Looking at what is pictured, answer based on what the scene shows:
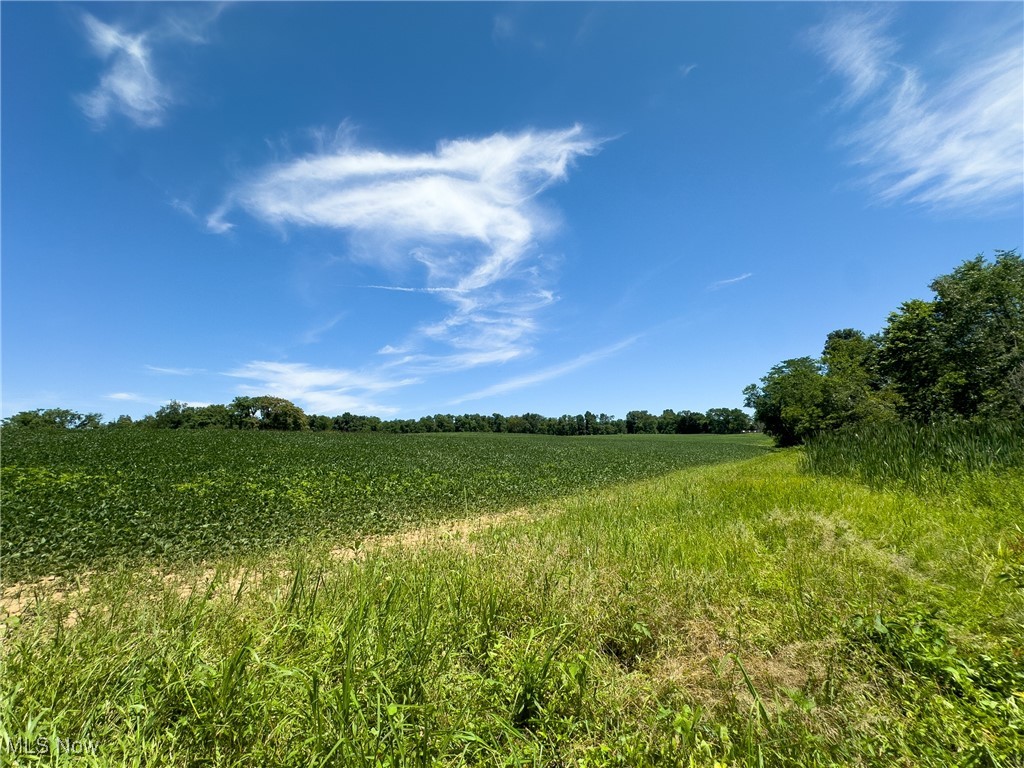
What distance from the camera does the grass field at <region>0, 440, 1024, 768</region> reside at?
8.52 ft

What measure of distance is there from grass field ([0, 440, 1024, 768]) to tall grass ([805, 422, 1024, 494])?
5.41 m

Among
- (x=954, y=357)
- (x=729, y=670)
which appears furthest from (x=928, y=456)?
(x=954, y=357)

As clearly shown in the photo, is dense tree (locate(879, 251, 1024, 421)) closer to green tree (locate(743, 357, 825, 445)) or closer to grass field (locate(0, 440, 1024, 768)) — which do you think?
green tree (locate(743, 357, 825, 445))

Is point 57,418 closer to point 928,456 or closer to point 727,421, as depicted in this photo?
point 928,456

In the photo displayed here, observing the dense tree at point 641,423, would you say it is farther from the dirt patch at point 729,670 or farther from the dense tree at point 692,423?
the dirt patch at point 729,670

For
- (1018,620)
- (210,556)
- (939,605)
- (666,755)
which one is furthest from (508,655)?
(210,556)

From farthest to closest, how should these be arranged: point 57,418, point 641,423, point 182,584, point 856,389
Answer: point 641,423, point 57,418, point 856,389, point 182,584

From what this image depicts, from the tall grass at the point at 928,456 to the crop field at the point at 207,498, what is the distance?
407 inches

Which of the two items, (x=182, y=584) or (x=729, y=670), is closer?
(x=729, y=670)

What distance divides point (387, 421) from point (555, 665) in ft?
452

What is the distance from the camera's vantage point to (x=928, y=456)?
1131 centimetres

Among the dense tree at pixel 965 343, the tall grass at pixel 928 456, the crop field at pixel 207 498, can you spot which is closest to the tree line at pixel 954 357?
the dense tree at pixel 965 343

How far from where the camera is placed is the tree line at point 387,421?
10612cm

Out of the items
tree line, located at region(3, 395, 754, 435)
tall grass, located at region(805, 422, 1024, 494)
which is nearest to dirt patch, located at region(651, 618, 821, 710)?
tall grass, located at region(805, 422, 1024, 494)
